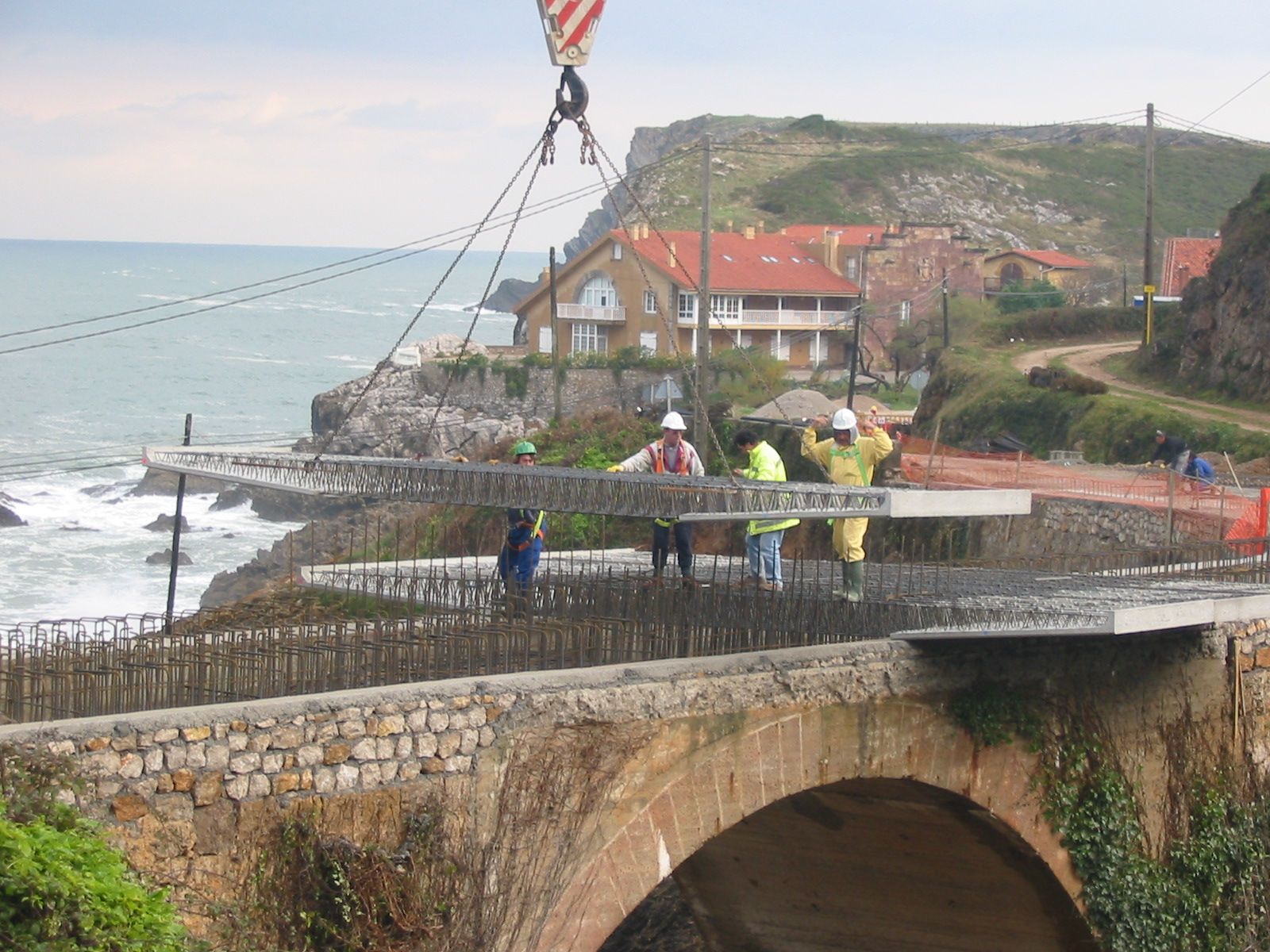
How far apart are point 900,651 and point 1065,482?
13454mm

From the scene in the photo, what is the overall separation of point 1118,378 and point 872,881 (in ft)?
87.7

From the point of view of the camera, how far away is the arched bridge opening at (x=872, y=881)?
14.2 metres

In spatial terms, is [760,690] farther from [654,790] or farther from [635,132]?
[635,132]

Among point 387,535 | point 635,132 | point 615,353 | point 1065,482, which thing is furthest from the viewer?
point 635,132

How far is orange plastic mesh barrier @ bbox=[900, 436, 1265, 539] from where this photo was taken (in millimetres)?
21625

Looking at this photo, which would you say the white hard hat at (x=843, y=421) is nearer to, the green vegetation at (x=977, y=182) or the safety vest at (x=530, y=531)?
the safety vest at (x=530, y=531)

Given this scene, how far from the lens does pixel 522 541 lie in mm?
14008

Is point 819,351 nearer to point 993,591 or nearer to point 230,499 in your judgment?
point 230,499

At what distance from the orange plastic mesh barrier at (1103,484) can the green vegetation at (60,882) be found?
14.4 metres

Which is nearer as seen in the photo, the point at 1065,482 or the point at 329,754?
the point at 329,754

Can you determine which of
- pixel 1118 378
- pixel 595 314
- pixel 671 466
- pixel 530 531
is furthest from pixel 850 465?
pixel 595 314

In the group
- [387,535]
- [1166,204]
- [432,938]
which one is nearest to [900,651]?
[432,938]

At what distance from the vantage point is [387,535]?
118 feet

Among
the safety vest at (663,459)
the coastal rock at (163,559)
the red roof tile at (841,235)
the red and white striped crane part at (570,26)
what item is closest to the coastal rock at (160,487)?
the coastal rock at (163,559)
